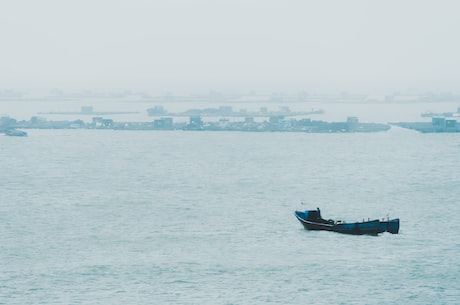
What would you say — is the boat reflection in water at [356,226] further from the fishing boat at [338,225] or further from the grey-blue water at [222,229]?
the grey-blue water at [222,229]

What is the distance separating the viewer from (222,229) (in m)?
22.6

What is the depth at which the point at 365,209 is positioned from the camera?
25.7 metres

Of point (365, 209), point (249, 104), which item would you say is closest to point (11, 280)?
point (365, 209)

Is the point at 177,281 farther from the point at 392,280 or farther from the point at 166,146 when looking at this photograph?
the point at 166,146

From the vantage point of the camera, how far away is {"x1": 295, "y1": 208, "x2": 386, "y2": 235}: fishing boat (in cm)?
2200

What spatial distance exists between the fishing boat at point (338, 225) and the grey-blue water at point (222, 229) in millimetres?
211

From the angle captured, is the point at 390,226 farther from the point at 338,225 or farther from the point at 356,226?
the point at 338,225

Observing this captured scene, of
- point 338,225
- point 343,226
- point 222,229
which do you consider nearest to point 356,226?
point 343,226

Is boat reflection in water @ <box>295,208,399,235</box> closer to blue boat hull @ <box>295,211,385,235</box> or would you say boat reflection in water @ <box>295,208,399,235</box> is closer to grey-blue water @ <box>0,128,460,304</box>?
blue boat hull @ <box>295,211,385,235</box>

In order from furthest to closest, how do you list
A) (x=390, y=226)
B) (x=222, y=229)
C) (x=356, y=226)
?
(x=222, y=229) < (x=390, y=226) < (x=356, y=226)

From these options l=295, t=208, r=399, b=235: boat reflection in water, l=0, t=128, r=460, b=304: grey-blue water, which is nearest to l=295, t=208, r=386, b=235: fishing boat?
l=295, t=208, r=399, b=235: boat reflection in water

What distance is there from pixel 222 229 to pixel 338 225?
265 cm

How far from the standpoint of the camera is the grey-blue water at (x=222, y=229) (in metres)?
17.3

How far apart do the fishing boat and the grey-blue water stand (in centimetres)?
21
